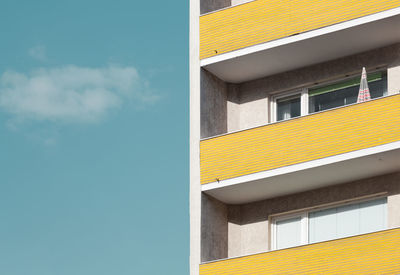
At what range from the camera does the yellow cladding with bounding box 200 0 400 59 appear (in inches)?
1204

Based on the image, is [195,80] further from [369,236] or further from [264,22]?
[369,236]

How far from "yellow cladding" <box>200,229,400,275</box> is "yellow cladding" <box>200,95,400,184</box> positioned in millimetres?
2280

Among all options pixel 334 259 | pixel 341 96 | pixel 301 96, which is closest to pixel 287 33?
pixel 301 96

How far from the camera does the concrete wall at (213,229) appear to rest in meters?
31.2

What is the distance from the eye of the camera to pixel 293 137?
30.4m

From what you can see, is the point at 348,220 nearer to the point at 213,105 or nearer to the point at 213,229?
the point at 213,229

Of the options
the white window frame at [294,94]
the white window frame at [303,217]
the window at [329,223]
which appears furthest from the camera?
the white window frame at [294,94]

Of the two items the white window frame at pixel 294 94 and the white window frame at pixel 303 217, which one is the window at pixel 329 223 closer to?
the white window frame at pixel 303 217

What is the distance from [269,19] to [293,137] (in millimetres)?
3351

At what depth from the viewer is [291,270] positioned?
29047 millimetres

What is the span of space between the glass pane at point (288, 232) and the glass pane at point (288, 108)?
114 inches

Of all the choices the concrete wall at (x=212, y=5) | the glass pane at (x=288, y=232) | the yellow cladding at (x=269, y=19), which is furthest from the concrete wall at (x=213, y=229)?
the concrete wall at (x=212, y=5)

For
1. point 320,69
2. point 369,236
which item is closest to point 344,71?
point 320,69

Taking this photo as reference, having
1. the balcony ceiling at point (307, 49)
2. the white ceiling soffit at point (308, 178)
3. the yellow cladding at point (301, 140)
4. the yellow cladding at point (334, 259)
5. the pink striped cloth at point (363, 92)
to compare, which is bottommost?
the yellow cladding at point (334, 259)
